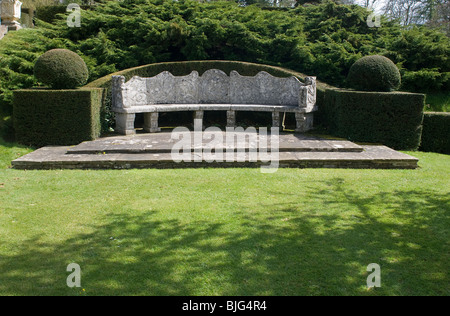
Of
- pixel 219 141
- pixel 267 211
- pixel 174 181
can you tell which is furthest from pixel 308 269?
pixel 219 141

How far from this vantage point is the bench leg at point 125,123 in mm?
11147

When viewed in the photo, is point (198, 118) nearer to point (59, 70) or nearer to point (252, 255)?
point (59, 70)

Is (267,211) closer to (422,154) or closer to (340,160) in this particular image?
(340,160)

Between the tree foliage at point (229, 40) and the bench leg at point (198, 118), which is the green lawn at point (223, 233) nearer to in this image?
the bench leg at point (198, 118)

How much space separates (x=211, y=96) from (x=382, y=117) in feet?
17.9

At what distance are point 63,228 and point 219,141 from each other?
17.4 ft

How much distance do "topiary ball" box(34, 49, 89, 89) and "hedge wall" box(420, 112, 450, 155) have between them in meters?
9.74

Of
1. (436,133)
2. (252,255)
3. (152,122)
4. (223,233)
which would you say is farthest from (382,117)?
(252,255)

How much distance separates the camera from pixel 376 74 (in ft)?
35.0

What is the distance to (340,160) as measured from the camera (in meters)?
8.76

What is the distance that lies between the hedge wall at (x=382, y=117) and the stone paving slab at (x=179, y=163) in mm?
1467

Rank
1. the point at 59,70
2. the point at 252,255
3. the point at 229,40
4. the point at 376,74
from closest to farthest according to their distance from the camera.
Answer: the point at 252,255, the point at 59,70, the point at 376,74, the point at 229,40

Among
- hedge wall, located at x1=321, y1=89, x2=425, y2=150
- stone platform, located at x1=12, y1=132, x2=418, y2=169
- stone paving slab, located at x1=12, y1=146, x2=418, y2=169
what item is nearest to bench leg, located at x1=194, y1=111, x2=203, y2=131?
stone platform, located at x1=12, y1=132, x2=418, y2=169

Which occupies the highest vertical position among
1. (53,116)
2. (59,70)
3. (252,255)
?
(59,70)
